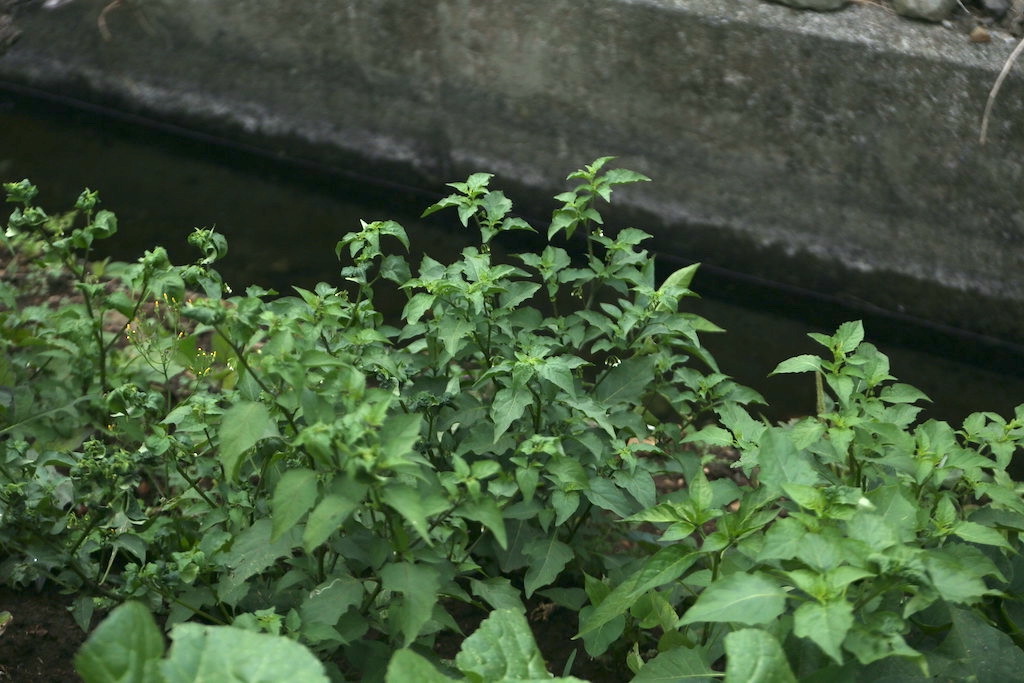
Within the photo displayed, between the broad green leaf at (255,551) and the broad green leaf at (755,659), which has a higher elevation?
the broad green leaf at (755,659)

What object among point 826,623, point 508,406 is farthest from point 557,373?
point 826,623

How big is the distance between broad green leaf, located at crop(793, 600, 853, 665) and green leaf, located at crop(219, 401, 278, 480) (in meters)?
0.98

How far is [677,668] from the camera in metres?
2.02

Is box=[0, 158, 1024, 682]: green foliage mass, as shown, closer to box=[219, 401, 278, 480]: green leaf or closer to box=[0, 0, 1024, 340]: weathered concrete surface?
box=[219, 401, 278, 480]: green leaf

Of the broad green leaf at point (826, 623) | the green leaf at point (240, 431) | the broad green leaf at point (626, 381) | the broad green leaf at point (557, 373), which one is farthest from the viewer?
the broad green leaf at point (626, 381)

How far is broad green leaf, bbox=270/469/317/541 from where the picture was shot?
1812 mm

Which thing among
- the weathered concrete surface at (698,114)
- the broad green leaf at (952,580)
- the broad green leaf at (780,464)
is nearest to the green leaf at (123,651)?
the broad green leaf at (780,464)

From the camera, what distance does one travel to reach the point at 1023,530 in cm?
223

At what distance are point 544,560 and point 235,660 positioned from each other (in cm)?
93

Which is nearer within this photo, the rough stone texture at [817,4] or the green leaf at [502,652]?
the green leaf at [502,652]

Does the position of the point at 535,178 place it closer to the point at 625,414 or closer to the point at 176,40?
the point at 176,40

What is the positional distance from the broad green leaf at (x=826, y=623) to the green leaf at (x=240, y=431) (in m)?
0.98

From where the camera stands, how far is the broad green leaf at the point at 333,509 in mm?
1738

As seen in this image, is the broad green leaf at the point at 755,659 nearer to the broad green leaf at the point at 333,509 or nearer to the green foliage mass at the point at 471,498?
the green foliage mass at the point at 471,498
